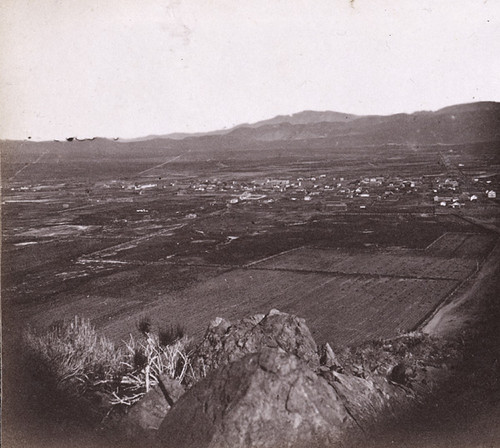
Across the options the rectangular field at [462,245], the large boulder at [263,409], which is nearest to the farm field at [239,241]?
the rectangular field at [462,245]

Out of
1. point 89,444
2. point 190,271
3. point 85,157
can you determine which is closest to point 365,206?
point 190,271

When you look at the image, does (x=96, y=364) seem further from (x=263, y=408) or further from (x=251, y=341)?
(x=263, y=408)

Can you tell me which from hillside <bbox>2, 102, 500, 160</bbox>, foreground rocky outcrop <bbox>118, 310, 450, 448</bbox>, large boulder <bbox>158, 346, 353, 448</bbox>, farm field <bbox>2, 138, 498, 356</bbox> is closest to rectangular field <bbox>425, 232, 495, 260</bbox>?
farm field <bbox>2, 138, 498, 356</bbox>

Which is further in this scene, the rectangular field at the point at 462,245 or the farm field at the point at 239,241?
the rectangular field at the point at 462,245

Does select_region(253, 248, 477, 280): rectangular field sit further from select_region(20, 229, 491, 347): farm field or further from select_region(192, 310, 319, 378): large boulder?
select_region(192, 310, 319, 378): large boulder

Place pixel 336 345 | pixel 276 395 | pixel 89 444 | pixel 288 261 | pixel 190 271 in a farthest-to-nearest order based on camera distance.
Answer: pixel 288 261 → pixel 190 271 → pixel 336 345 → pixel 89 444 → pixel 276 395

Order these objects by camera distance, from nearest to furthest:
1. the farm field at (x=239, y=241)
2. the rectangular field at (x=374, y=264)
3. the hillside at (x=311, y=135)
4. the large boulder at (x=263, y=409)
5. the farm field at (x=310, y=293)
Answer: the large boulder at (x=263, y=409), the hillside at (x=311, y=135), the farm field at (x=310, y=293), the farm field at (x=239, y=241), the rectangular field at (x=374, y=264)

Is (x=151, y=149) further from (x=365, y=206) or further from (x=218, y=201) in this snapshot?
(x=365, y=206)

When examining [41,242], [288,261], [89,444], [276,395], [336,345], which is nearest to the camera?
[276,395]

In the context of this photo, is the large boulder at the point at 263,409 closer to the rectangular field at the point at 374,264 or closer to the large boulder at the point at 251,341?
the large boulder at the point at 251,341
